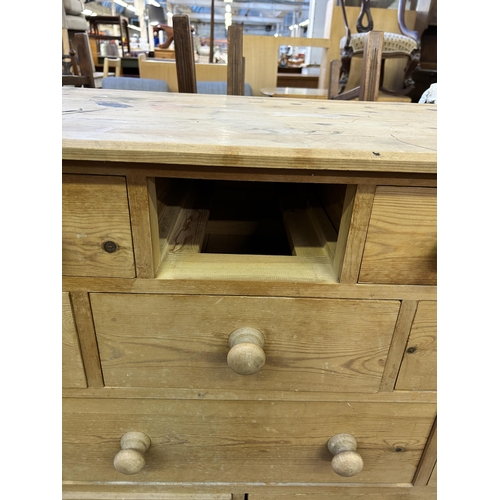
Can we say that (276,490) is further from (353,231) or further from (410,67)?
(410,67)

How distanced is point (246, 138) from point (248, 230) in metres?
0.44

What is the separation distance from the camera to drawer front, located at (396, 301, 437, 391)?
0.51 m

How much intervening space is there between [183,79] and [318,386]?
985mm

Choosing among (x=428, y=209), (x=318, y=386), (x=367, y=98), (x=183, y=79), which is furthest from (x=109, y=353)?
(x=367, y=98)

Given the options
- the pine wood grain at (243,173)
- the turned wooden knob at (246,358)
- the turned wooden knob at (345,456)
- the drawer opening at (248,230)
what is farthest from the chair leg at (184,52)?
the turned wooden knob at (345,456)

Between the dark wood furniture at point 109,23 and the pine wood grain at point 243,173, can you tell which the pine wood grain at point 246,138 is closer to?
the pine wood grain at point 243,173

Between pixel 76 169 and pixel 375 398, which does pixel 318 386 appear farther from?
pixel 76 169

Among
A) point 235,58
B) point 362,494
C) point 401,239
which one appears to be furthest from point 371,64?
point 362,494

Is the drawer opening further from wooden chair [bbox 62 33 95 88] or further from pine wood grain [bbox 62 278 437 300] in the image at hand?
wooden chair [bbox 62 33 95 88]

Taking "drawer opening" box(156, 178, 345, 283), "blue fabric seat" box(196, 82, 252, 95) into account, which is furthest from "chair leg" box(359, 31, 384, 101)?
"blue fabric seat" box(196, 82, 252, 95)

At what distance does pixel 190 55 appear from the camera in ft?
3.55

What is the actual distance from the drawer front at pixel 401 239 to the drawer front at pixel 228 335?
0.05 metres

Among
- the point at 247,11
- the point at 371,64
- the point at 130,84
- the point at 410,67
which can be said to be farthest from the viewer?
the point at 247,11

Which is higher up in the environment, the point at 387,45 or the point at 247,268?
the point at 387,45
